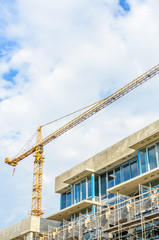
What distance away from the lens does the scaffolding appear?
1069 inches

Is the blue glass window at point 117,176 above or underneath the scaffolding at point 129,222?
above

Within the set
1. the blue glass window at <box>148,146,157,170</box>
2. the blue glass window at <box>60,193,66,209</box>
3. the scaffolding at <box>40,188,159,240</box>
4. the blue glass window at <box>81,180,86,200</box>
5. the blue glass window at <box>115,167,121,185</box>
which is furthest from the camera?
the blue glass window at <box>60,193,66,209</box>

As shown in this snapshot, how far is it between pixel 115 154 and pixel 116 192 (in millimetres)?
3650

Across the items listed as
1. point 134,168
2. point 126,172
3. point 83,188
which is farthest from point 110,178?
point 83,188

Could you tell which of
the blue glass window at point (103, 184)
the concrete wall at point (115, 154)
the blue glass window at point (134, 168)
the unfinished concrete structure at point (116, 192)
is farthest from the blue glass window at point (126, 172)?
the blue glass window at point (103, 184)

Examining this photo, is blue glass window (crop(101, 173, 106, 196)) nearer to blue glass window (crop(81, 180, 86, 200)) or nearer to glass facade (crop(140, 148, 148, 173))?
blue glass window (crop(81, 180, 86, 200))

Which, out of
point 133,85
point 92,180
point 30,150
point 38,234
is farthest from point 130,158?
point 30,150

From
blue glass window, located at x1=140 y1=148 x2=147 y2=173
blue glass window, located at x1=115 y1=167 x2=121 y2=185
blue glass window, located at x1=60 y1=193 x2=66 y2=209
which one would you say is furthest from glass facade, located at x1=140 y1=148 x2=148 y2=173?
blue glass window, located at x1=60 y1=193 x2=66 y2=209

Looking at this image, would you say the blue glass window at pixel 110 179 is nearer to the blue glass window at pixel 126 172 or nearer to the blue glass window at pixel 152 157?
the blue glass window at pixel 126 172

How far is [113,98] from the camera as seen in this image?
65.9m

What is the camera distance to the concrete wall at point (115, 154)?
3147 cm

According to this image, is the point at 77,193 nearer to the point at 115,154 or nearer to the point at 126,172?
the point at 115,154

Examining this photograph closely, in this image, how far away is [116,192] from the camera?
108ft

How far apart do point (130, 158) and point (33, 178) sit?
1749 inches
